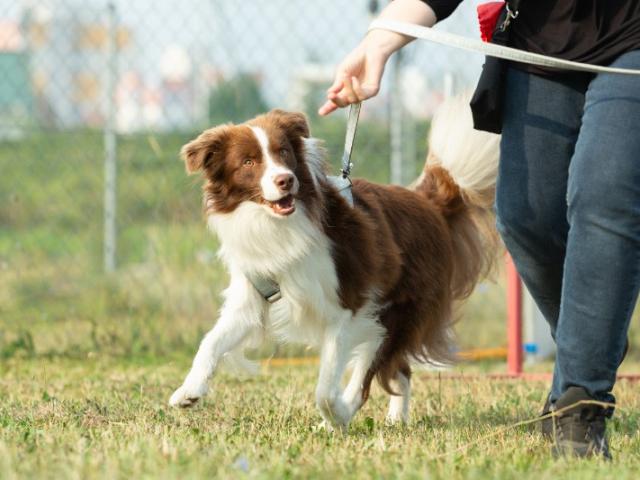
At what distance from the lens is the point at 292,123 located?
13.9 ft

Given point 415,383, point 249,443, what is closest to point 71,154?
point 415,383

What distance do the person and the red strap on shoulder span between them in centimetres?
12

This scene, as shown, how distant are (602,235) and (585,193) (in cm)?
12

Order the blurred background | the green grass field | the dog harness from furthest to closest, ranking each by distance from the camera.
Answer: the blurred background, the dog harness, the green grass field

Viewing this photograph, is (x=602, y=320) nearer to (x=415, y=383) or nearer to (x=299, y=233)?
(x=299, y=233)

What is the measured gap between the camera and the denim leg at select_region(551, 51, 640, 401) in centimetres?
295

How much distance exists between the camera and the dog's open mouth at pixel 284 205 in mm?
4031

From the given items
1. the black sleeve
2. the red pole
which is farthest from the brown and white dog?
the red pole

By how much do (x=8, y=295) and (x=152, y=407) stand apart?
303cm

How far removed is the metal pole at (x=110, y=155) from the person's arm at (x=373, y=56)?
175 inches

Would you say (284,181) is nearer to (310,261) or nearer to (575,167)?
(310,261)

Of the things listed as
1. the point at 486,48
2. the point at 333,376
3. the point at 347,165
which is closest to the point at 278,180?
the point at 347,165

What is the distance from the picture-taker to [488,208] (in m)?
4.96

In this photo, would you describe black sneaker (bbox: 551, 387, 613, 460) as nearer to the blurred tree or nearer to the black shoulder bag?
the black shoulder bag
